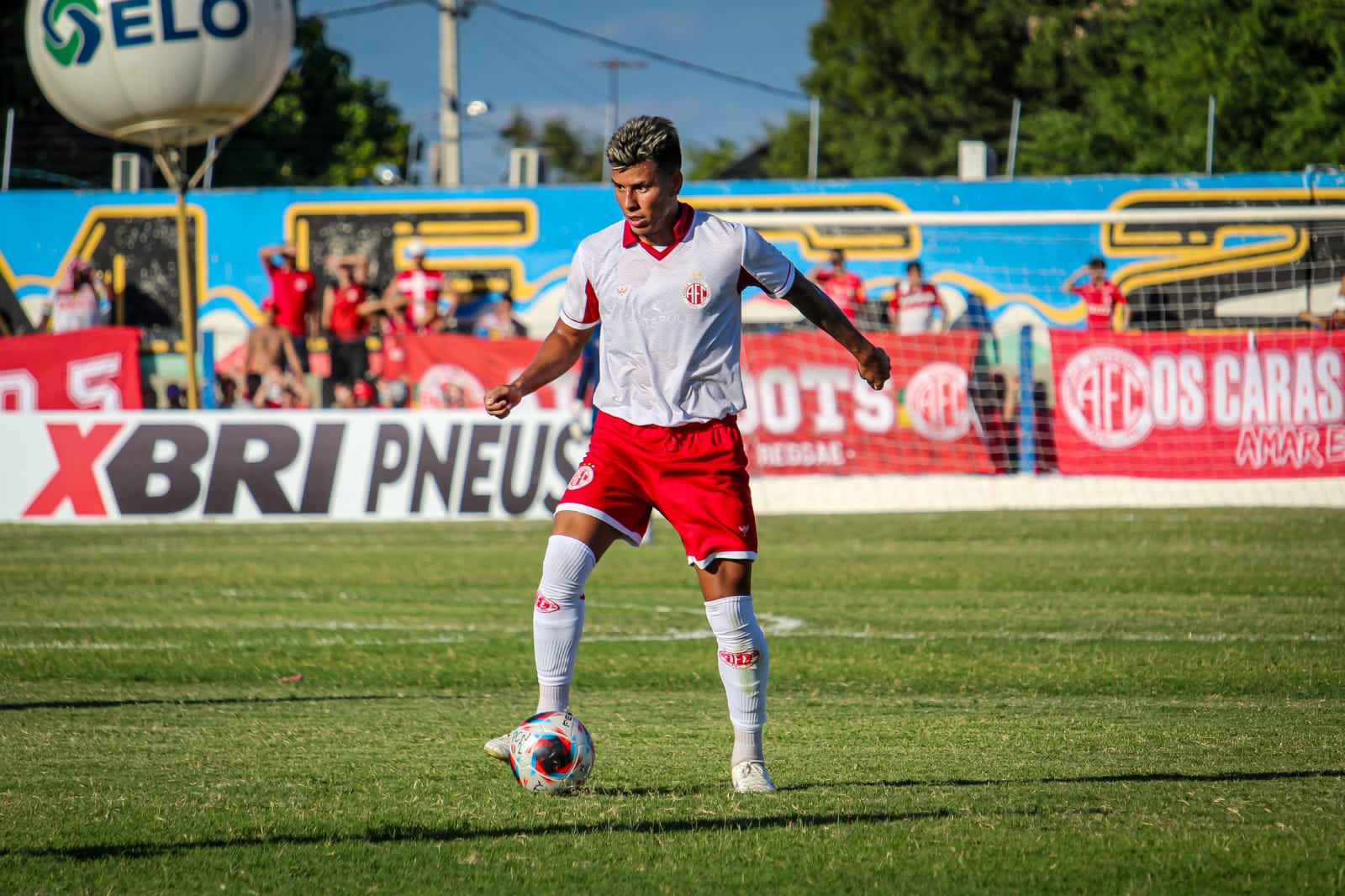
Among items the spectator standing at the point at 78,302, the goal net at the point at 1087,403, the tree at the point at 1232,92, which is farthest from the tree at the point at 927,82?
the goal net at the point at 1087,403

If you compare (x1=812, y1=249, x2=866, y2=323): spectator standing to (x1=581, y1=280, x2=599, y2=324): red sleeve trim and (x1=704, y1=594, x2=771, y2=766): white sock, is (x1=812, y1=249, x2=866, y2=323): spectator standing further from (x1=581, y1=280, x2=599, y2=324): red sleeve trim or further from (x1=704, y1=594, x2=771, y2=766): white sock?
(x1=704, y1=594, x2=771, y2=766): white sock

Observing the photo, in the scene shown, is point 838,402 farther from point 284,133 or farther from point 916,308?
point 284,133

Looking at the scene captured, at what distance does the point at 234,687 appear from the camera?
7.74 metres

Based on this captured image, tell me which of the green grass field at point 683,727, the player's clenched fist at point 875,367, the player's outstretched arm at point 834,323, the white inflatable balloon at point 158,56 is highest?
the white inflatable balloon at point 158,56

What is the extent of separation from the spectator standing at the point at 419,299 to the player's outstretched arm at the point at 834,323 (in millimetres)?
19455

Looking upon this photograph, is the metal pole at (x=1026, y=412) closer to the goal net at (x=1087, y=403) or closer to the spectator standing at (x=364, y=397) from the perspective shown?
the goal net at (x=1087, y=403)

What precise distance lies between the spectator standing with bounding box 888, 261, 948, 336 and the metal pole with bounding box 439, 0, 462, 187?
36.1 feet

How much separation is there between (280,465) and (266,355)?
6.67 m

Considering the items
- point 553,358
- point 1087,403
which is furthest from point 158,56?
point 553,358

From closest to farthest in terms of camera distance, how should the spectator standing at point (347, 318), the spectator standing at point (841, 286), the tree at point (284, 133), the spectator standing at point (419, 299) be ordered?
the spectator standing at point (841, 286) < the spectator standing at point (347, 318) < the spectator standing at point (419, 299) < the tree at point (284, 133)

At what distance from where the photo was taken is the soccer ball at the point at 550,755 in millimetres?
5004

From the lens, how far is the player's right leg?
5152 mm

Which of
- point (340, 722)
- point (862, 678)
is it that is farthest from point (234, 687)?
point (862, 678)

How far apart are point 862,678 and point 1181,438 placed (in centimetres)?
1211
